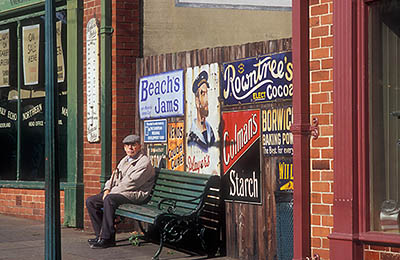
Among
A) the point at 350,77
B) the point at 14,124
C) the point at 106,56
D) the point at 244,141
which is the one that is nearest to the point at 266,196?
the point at 244,141

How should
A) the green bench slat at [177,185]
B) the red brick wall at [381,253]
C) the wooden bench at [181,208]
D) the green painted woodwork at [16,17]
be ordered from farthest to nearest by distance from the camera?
the green painted woodwork at [16,17] → the green bench slat at [177,185] → the wooden bench at [181,208] → the red brick wall at [381,253]

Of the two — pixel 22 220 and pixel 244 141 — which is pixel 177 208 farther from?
pixel 22 220

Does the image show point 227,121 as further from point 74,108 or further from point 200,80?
point 74,108

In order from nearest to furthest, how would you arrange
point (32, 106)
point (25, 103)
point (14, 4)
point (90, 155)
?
point (90, 155)
point (32, 106)
point (25, 103)
point (14, 4)

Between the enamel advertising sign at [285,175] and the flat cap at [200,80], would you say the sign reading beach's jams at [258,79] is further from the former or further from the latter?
the enamel advertising sign at [285,175]

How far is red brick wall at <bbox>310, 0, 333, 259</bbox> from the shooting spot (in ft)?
24.1

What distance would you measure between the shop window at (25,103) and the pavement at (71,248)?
1.65 metres

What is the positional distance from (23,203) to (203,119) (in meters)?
4.68

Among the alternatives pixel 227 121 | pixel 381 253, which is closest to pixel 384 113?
pixel 381 253

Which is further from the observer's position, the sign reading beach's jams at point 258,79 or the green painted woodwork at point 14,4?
the green painted woodwork at point 14,4

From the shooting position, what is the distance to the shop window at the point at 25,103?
1304 cm

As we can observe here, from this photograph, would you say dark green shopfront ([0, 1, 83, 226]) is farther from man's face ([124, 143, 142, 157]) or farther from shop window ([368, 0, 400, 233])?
shop window ([368, 0, 400, 233])

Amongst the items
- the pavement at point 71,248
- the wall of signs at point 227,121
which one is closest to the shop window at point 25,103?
the pavement at point 71,248

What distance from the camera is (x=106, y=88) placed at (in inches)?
446
